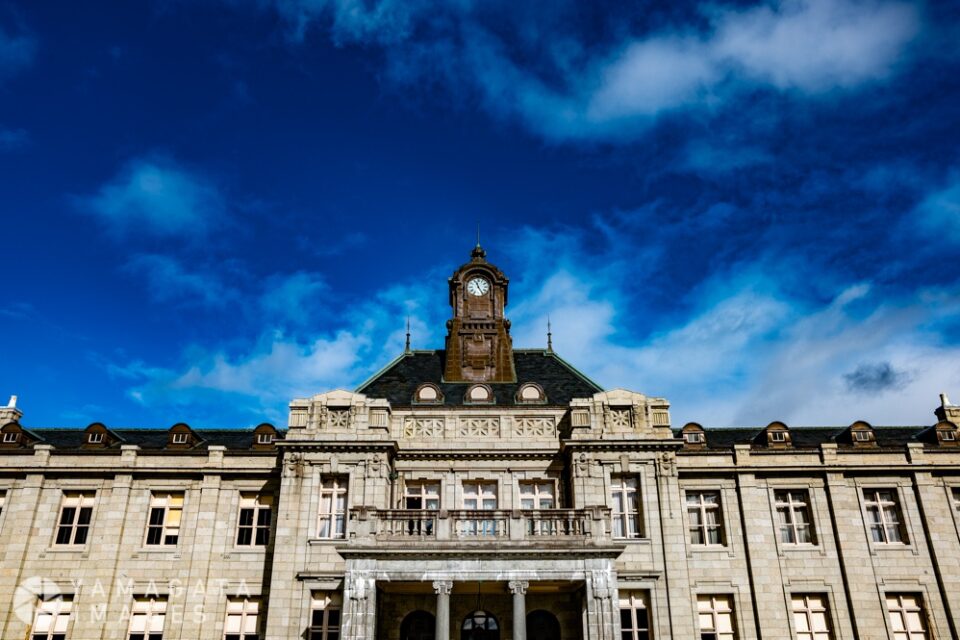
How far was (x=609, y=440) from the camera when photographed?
2988 cm

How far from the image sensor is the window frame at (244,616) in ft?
96.3

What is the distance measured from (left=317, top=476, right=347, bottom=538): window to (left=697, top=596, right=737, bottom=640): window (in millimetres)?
14634

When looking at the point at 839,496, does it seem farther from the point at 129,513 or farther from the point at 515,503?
the point at 129,513

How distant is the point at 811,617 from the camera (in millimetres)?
29406

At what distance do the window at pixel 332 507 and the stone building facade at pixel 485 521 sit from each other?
90 millimetres

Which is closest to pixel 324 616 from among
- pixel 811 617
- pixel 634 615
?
pixel 634 615

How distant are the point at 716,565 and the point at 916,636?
821 cm

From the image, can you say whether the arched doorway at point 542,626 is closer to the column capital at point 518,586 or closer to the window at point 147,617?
the column capital at point 518,586

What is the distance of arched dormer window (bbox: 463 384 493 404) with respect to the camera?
33000 mm

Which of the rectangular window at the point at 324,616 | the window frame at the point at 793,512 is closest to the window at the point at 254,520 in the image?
the rectangular window at the point at 324,616

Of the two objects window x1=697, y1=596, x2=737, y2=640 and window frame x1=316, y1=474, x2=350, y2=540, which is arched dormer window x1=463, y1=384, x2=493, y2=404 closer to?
window frame x1=316, y1=474, x2=350, y2=540

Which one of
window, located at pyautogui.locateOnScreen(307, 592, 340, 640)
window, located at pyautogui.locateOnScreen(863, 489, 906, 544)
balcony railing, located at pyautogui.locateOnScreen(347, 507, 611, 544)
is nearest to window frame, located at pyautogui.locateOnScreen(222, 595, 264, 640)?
window, located at pyautogui.locateOnScreen(307, 592, 340, 640)

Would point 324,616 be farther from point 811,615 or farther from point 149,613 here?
point 811,615

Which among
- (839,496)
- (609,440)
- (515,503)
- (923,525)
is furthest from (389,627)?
(923,525)
